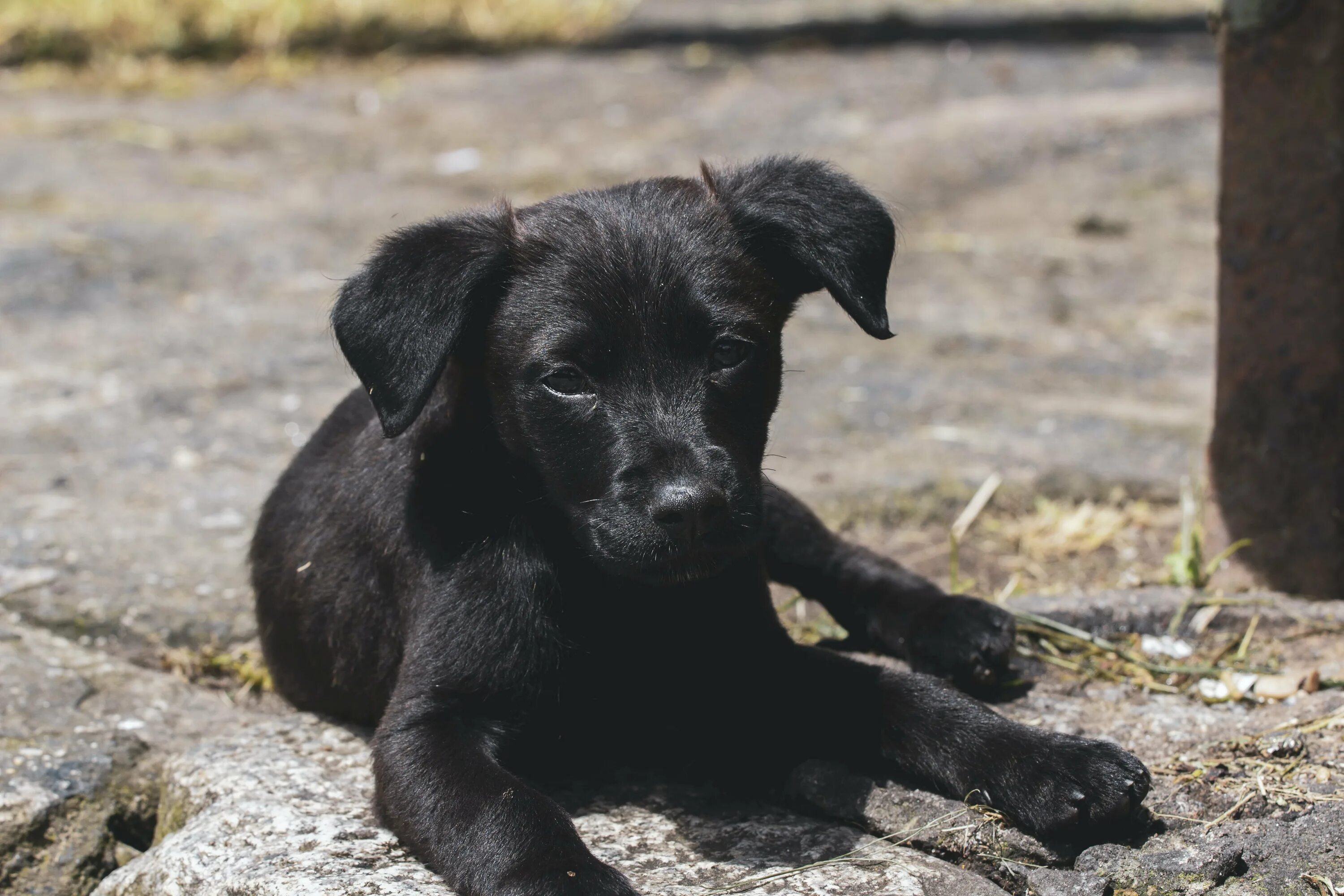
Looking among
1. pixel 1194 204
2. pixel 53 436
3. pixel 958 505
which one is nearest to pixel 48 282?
pixel 53 436

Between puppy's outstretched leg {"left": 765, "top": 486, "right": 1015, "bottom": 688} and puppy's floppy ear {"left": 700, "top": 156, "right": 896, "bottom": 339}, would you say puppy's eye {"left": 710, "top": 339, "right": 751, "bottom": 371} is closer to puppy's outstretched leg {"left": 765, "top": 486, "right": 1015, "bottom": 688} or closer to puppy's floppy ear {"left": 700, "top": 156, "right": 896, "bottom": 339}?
puppy's floppy ear {"left": 700, "top": 156, "right": 896, "bottom": 339}

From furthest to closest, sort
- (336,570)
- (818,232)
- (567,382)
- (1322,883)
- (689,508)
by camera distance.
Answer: (336,570) → (818,232) → (567,382) → (689,508) → (1322,883)

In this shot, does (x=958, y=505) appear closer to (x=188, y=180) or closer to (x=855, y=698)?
(x=855, y=698)

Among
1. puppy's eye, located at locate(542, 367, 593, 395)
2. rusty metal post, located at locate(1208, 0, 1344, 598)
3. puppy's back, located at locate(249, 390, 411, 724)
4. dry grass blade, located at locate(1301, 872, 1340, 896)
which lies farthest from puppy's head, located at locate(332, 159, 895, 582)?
rusty metal post, located at locate(1208, 0, 1344, 598)

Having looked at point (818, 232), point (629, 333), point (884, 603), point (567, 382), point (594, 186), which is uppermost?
point (818, 232)

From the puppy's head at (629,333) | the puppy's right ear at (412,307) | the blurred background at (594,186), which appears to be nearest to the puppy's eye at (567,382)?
the puppy's head at (629,333)

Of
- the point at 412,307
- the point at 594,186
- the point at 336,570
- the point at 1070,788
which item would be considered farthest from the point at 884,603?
the point at 594,186

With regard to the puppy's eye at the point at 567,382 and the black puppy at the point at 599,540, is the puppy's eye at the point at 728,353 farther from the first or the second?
the puppy's eye at the point at 567,382

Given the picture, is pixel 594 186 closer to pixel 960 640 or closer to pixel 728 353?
pixel 960 640
